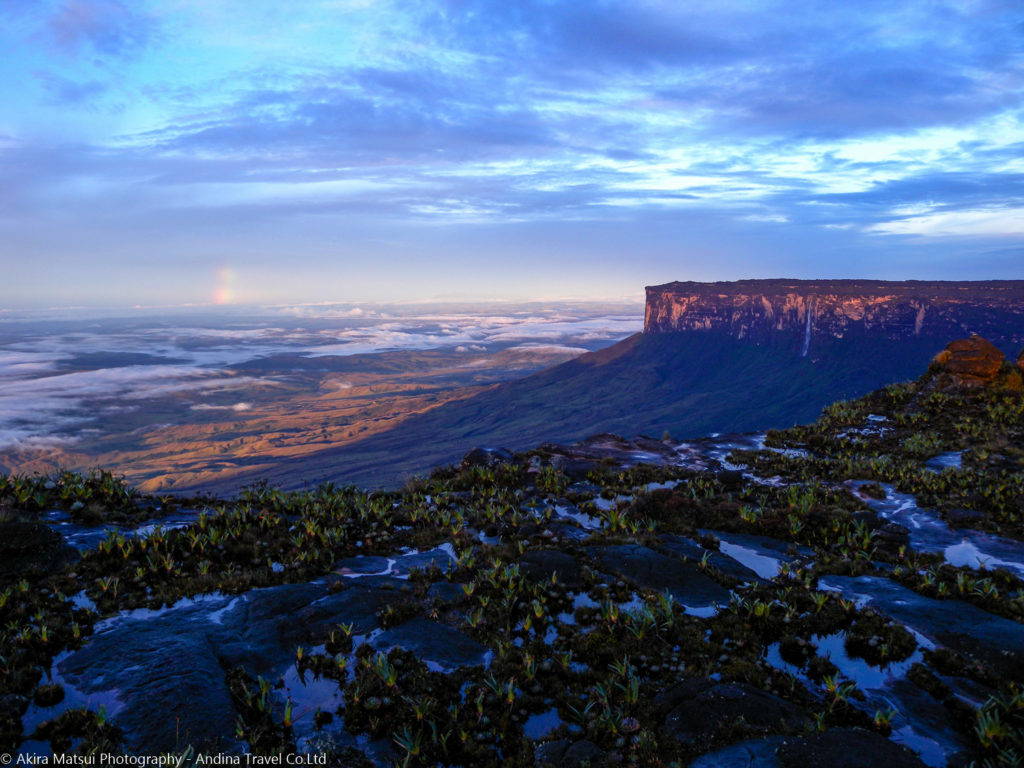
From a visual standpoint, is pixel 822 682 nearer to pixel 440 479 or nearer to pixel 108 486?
pixel 440 479

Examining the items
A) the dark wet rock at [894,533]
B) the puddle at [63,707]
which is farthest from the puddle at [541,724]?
the dark wet rock at [894,533]

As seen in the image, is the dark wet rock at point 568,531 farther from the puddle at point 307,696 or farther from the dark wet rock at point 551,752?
the dark wet rock at point 551,752

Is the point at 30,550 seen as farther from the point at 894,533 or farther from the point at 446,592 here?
the point at 894,533

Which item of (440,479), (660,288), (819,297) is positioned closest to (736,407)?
Answer: (819,297)

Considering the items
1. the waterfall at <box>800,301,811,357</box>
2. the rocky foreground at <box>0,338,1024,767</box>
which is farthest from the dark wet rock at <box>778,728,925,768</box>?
the waterfall at <box>800,301,811,357</box>

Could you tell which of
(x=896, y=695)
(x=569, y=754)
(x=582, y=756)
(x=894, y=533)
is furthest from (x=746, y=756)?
(x=894, y=533)

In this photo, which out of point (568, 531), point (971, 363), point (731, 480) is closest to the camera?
point (568, 531)
